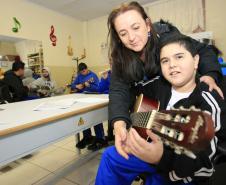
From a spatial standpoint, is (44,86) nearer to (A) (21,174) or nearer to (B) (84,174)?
(A) (21,174)

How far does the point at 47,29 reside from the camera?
→ 4.44m

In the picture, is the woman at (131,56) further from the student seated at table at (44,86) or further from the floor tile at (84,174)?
the student seated at table at (44,86)

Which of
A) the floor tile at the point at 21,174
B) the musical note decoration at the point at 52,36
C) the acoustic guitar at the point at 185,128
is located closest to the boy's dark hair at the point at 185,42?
the acoustic guitar at the point at 185,128

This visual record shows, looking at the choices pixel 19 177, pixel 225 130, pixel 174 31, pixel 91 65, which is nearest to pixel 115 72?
pixel 174 31

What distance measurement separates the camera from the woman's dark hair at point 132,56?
112 centimetres

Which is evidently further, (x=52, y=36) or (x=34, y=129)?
(x=52, y=36)

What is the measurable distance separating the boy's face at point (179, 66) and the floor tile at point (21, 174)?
157cm

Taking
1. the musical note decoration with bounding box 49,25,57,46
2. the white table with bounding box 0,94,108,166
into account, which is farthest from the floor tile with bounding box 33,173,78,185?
the musical note decoration with bounding box 49,25,57,46

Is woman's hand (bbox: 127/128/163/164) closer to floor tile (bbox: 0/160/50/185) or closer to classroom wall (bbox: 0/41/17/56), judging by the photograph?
floor tile (bbox: 0/160/50/185)

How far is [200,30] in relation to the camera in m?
3.84

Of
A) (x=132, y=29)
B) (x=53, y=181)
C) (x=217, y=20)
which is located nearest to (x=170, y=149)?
(x=132, y=29)

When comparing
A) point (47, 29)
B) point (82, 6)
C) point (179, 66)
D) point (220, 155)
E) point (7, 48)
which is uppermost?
point (82, 6)

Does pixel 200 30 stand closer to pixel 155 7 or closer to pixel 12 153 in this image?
pixel 155 7

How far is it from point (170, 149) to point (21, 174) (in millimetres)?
1659
